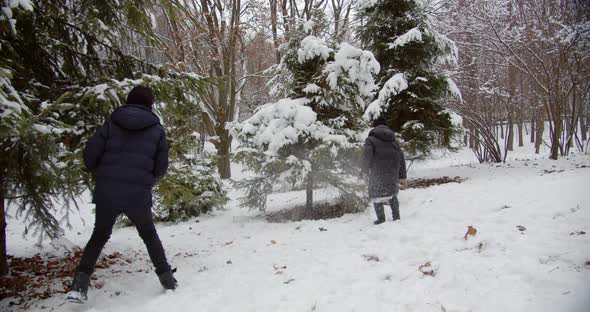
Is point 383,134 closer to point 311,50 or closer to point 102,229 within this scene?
point 311,50

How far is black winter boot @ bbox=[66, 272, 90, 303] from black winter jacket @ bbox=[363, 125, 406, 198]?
13.3 feet

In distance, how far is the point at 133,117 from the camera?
3135mm

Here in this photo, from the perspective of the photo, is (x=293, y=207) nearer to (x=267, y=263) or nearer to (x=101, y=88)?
(x=267, y=263)

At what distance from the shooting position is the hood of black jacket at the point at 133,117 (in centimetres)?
312

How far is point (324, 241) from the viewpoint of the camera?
4.88 metres

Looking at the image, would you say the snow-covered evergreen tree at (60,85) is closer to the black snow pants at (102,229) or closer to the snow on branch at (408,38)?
the black snow pants at (102,229)

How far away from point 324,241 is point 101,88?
137 inches

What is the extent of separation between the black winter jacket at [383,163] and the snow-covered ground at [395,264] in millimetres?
586

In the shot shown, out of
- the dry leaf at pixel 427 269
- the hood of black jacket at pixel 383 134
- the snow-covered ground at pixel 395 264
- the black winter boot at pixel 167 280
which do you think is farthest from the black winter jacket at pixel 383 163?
the black winter boot at pixel 167 280

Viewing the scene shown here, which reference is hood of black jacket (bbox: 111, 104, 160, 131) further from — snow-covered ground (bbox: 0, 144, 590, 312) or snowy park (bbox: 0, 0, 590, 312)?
snow-covered ground (bbox: 0, 144, 590, 312)

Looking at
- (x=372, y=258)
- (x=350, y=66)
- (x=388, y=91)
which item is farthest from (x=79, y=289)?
(x=388, y=91)

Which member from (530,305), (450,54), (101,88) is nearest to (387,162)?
(530,305)

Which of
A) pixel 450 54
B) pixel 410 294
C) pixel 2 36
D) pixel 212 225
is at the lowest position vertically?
pixel 212 225

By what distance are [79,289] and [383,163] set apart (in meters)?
4.34
